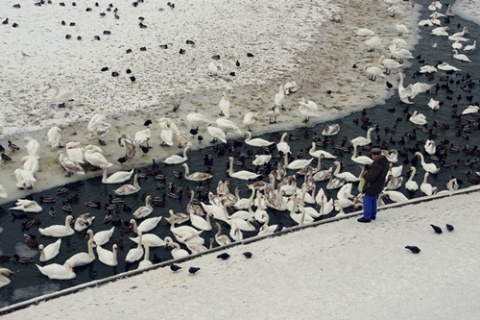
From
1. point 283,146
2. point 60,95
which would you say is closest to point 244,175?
point 283,146

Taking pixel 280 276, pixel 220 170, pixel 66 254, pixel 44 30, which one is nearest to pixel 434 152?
pixel 220 170

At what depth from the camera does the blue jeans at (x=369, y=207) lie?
15.4 m

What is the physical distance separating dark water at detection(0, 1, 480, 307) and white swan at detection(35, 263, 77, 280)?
0.13 meters

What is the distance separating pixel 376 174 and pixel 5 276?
836 cm

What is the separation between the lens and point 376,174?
1466 cm

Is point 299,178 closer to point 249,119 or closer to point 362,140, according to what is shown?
point 362,140

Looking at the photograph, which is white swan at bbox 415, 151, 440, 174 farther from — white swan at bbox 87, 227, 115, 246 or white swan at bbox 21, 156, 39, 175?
white swan at bbox 21, 156, 39, 175

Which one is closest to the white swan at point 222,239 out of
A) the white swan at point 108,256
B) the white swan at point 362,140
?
the white swan at point 108,256

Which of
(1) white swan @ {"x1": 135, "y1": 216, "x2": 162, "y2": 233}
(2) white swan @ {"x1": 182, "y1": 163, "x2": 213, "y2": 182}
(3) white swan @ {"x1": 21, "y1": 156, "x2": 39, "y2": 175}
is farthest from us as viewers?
(2) white swan @ {"x1": 182, "y1": 163, "x2": 213, "y2": 182}

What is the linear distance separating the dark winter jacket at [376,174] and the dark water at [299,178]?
2.86 metres

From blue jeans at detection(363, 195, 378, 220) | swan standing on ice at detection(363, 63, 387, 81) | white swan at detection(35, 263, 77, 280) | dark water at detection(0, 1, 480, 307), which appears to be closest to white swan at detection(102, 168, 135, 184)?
dark water at detection(0, 1, 480, 307)

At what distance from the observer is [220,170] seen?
63.9 ft

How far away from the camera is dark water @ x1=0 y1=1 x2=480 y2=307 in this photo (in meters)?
15.2

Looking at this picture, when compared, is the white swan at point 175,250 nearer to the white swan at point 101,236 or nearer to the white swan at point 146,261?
the white swan at point 146,261
